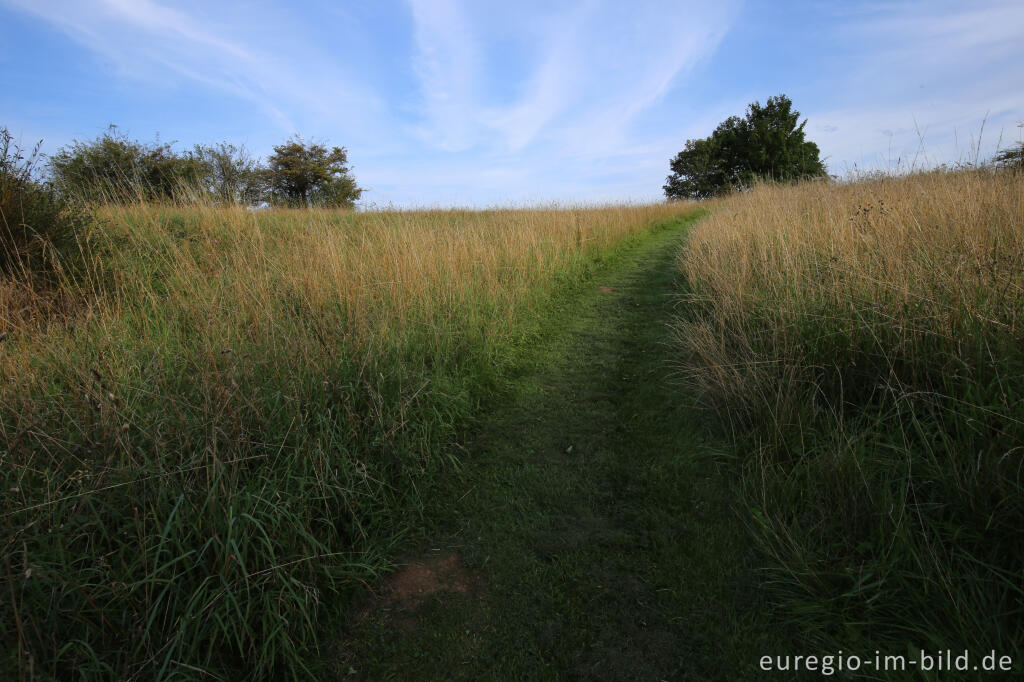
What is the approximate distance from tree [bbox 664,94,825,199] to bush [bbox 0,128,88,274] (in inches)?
1362

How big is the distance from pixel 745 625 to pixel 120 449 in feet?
9.45

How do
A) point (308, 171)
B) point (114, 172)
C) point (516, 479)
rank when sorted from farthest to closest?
1. point (308, 171)
2. point (114, 172)
3. point (516, 479)

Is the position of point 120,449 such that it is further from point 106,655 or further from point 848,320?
point 848,320

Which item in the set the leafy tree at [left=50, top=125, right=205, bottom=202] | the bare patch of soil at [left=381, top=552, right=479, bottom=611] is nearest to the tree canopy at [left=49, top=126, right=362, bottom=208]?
the leafy tree at [left=50, top=125, right=205, bottom=202]

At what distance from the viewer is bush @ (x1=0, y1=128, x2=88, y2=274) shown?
3.80m

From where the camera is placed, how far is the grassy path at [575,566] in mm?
1676

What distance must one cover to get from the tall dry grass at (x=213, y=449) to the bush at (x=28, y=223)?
1.14ft

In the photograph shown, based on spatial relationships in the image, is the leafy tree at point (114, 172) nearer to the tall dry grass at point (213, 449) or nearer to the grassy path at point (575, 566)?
the tall dry grass at point (213, 449)

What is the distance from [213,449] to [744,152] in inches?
1667

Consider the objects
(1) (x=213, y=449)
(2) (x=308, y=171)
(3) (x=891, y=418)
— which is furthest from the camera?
(2) (x=308, y=171)

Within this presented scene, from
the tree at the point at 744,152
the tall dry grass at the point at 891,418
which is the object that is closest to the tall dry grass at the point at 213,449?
the tall dry grass at the point at 891,418

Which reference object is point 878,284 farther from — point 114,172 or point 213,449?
point 114,172

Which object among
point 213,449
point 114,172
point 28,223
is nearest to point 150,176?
point 114,172

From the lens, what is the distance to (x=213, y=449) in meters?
1.84
